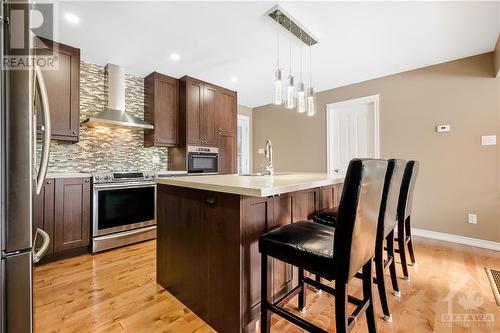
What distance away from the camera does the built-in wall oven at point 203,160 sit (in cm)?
376

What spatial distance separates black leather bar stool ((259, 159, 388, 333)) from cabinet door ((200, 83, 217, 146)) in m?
2.98

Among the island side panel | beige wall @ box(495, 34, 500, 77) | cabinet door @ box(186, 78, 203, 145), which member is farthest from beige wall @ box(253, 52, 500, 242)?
the island side panel

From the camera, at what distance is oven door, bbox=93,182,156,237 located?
8.67 feet

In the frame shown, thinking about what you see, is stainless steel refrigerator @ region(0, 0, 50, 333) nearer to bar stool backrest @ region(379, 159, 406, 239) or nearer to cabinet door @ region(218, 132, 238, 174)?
bar stool backrest @ region(379, 159, 406, 239)

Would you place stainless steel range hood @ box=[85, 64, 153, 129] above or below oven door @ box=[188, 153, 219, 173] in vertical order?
above

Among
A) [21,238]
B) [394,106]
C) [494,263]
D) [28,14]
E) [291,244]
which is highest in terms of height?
[394,106]

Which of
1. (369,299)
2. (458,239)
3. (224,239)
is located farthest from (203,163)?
(458,239)

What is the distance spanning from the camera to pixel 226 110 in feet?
14.3

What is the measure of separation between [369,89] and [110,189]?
409 centimetres

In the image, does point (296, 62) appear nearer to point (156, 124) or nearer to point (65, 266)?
point (156, 124)

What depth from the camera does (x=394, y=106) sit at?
349 cm

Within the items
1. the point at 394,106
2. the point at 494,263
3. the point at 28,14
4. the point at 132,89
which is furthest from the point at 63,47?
the point at 494,263

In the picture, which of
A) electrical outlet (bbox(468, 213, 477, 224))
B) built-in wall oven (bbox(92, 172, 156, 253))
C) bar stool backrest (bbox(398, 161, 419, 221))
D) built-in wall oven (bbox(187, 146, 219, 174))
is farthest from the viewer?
built-in wall oven (bbox(187, 146, 219, 174))

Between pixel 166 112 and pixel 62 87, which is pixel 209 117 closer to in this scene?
pixel 166 112
